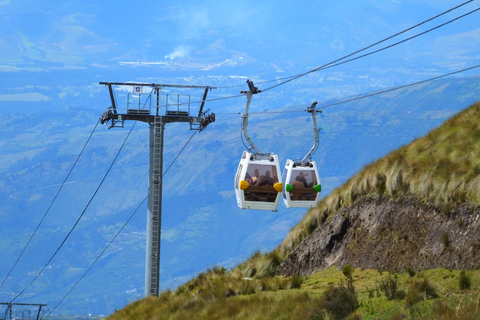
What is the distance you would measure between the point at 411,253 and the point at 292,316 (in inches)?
235

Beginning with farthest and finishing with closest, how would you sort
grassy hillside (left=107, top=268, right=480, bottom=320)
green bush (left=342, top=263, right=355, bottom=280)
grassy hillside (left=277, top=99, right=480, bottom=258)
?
green bush (left=342, top=263, right=355, bottom=280) < grassy hillside (left=277, top=99, right=480, bottom=258) < grassy hillside (left=107, top=268, right=480, bottom=320)

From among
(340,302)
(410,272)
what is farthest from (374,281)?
(340,302)

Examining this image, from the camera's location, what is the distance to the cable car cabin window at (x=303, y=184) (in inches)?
1217

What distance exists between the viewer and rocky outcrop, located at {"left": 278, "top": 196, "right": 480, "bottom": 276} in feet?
79.8

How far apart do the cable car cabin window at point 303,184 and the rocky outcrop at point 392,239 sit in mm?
1932

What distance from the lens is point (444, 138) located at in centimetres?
2986

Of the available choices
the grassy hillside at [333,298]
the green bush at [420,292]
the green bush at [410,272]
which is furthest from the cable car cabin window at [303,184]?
the green bush at [420,292]

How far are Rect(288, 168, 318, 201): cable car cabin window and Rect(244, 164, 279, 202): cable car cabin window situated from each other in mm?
818

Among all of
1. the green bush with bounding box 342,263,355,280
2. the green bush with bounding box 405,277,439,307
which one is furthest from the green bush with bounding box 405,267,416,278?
the green bush with bounding box 405,277,439,307

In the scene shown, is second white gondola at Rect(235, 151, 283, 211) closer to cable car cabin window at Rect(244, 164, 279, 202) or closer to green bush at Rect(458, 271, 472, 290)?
cable car cabin window at Rect(244, 164, 279, 202)

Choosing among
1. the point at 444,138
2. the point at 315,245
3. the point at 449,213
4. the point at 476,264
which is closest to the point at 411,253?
the point at 449,213

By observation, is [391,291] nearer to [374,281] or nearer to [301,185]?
[374,281]

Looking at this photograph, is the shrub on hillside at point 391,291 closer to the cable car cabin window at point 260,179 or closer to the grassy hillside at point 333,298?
the grassy hillside at point 333,298

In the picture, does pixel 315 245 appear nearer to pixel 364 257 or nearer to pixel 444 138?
pixel 364 257
